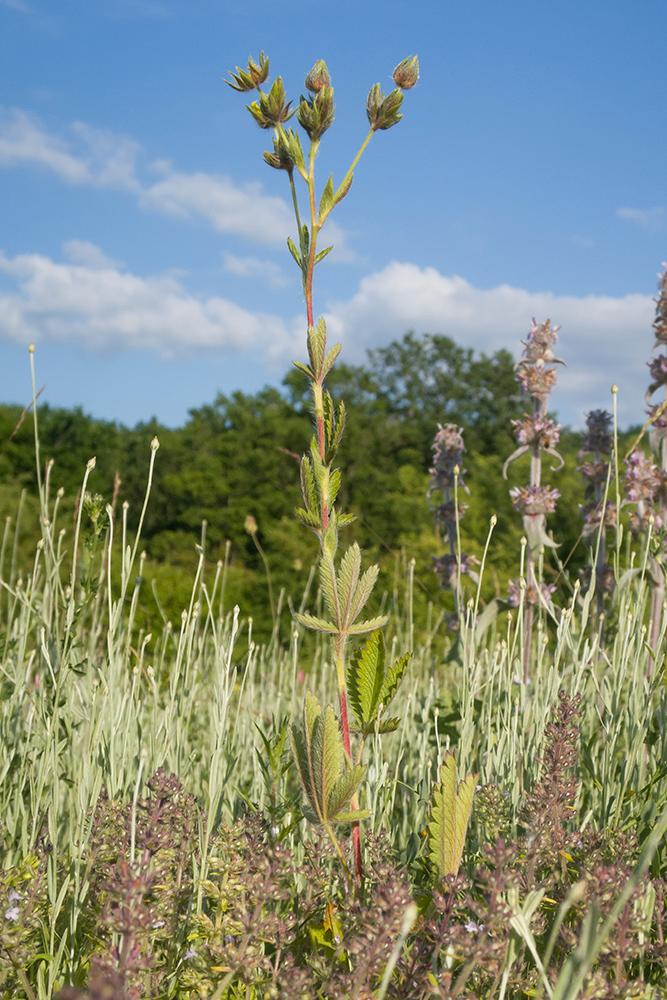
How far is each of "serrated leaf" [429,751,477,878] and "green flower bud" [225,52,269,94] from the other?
98 cm

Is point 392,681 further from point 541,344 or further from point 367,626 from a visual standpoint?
point 541,344

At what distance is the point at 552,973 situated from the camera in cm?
83

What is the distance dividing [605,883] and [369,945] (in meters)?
0.31

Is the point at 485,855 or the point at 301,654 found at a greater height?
the point at 485,855

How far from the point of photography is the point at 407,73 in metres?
0.95

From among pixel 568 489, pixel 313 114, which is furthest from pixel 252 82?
pixel 568 489

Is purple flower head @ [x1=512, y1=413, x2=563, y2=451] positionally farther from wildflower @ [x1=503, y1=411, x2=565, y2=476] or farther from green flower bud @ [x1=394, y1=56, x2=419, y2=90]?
green flower bud @ [x1=394, y1=56, x2=419, y2=90]

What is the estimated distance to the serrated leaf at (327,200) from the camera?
0.97 m

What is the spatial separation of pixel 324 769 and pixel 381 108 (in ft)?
3.04

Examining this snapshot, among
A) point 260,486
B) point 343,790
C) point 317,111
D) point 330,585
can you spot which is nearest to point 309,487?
point 330,585

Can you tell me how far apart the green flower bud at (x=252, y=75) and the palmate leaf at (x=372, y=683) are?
0.79 m

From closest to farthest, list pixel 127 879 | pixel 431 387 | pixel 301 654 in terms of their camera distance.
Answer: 1. pixel 127 879
2. pixel 301 654
3. pixel 431 387

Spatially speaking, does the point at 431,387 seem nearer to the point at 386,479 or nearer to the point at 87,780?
the point at 386,479

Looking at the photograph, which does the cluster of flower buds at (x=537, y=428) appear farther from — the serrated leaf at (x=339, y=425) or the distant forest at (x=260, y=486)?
the distant forest at (x=260, y=486)
